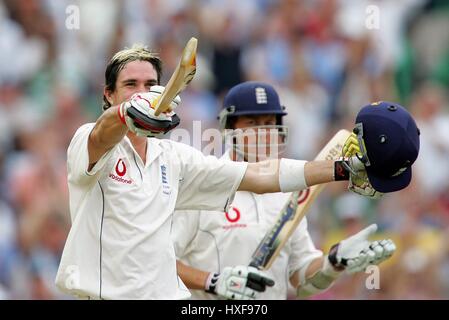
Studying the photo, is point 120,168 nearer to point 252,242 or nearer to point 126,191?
point 126,191

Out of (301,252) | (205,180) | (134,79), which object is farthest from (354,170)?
(301,252)

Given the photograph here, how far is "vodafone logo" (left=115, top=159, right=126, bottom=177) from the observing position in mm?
4586

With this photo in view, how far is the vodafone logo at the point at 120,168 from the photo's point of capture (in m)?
4.59

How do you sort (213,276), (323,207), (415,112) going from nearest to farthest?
(213,276) < (323,207) < (415,112)

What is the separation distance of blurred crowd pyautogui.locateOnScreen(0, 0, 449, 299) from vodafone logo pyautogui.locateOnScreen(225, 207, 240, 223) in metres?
2.65

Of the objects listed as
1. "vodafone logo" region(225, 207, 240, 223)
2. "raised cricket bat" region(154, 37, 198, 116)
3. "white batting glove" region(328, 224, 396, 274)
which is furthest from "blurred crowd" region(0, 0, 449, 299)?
"raised cricket bat" region(154, 37, 198, 116)

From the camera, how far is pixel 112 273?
14.9ft

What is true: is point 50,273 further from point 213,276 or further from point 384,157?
point 384,157

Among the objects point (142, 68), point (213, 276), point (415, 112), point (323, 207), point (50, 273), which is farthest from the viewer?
point (415, 112)

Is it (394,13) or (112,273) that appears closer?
(112,273)

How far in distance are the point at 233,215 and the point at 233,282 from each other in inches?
17.1

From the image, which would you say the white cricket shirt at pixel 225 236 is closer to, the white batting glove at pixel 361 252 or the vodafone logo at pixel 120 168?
the white batting glove at pixel 361 252
